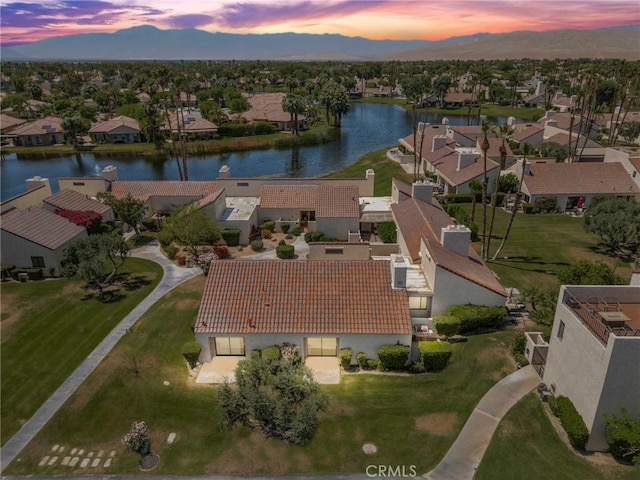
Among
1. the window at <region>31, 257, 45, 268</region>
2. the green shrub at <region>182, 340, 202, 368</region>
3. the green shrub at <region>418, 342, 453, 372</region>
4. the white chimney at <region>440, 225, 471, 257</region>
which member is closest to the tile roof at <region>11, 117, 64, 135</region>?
the window at <region>31, 257, 45, 268</region>

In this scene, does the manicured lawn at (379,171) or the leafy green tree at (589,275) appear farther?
the manicured lawn at (379,171)

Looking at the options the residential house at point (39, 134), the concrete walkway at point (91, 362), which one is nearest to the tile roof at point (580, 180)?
the concrete walkway at point (91, 362)

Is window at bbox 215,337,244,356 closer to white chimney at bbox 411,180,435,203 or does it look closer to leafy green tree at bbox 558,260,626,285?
leafy green tree at bbox 558,260,626,285

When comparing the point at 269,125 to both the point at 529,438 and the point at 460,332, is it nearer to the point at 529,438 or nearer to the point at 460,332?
the point at 460,332

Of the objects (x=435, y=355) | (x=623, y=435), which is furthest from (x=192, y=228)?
(x=623, y=435)

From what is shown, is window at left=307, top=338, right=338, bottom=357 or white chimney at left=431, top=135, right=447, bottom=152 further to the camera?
white chimney at left=431, top=135, right=447, bottom=152

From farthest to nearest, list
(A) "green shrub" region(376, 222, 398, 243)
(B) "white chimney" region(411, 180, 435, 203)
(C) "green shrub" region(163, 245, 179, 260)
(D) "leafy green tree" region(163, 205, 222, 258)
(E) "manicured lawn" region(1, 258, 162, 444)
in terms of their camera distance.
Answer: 1. (B) "white chimney" region(411, 180, 435, 203)
2. (A) "green shrub" region(376, 222, 398, 243)
3. (C) "green shrub" region(163, 245, 179, 260)
4. (D) "leafy green tree" region(163, 205, 222, 258)
5. (E) "manicured lawn" region(1, 258, 162, 444)

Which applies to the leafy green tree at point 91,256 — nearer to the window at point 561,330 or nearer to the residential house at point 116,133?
the window at point 561,330
